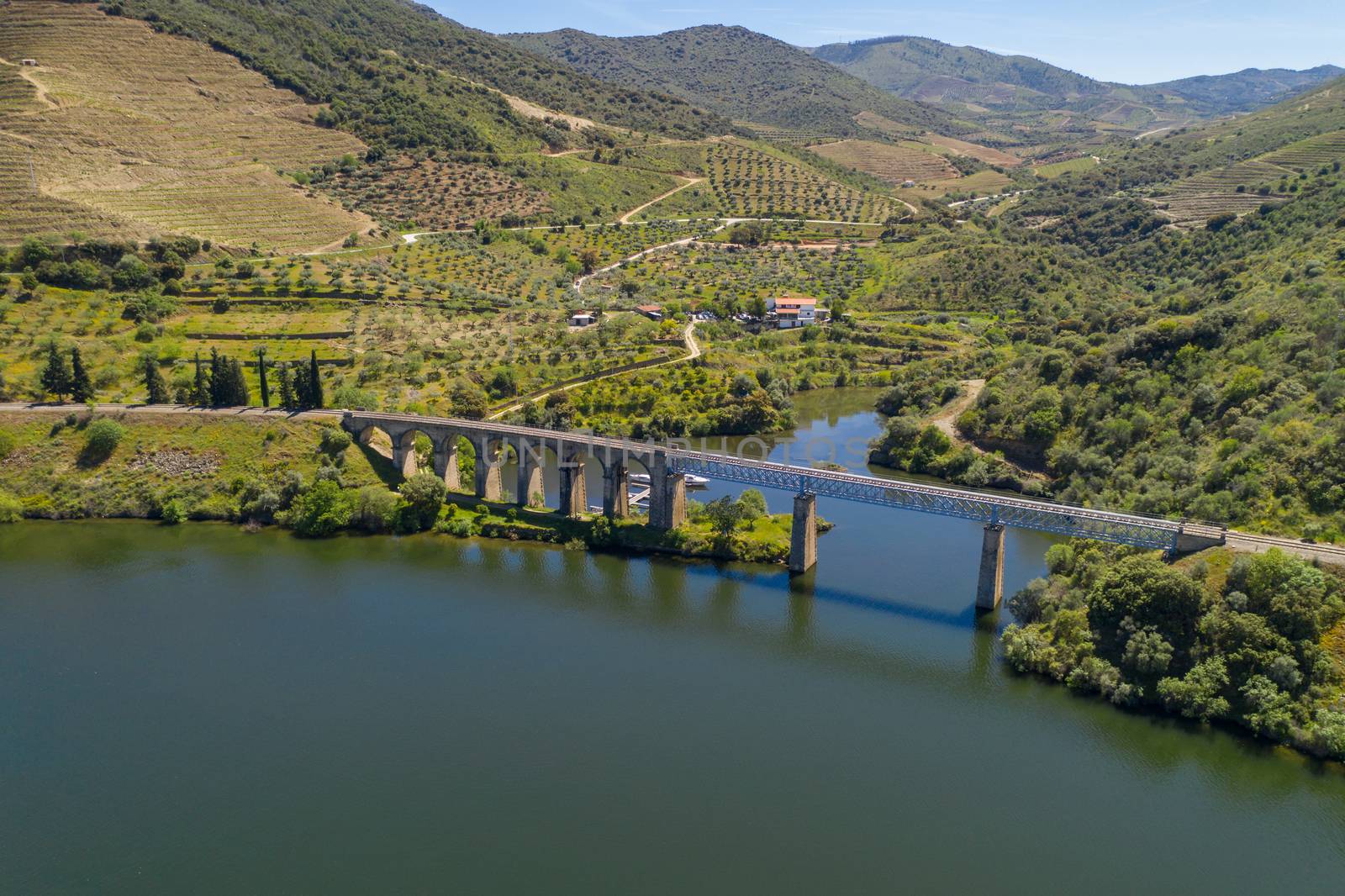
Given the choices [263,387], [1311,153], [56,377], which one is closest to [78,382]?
[56,377]

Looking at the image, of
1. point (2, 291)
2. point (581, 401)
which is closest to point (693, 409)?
point (581, 401)

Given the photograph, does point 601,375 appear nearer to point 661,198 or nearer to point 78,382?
point 78,382

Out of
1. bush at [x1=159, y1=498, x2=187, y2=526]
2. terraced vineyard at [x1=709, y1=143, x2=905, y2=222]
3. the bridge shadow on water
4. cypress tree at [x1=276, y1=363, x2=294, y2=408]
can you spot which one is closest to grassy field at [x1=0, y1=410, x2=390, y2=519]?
bush at [x1=159, y1=498, x2=187, y2=526]

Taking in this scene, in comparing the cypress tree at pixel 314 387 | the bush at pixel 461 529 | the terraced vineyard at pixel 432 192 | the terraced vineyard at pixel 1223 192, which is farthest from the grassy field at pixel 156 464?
the terraced vineyard at pixel 1223 192

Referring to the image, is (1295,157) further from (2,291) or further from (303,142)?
(2,291)

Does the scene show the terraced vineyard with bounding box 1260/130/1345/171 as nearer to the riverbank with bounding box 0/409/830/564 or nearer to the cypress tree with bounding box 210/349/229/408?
the riverbank with bounding box 0/409/830/564

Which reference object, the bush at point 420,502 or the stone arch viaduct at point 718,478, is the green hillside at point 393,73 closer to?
the stone arch viaduct at point 718,478
